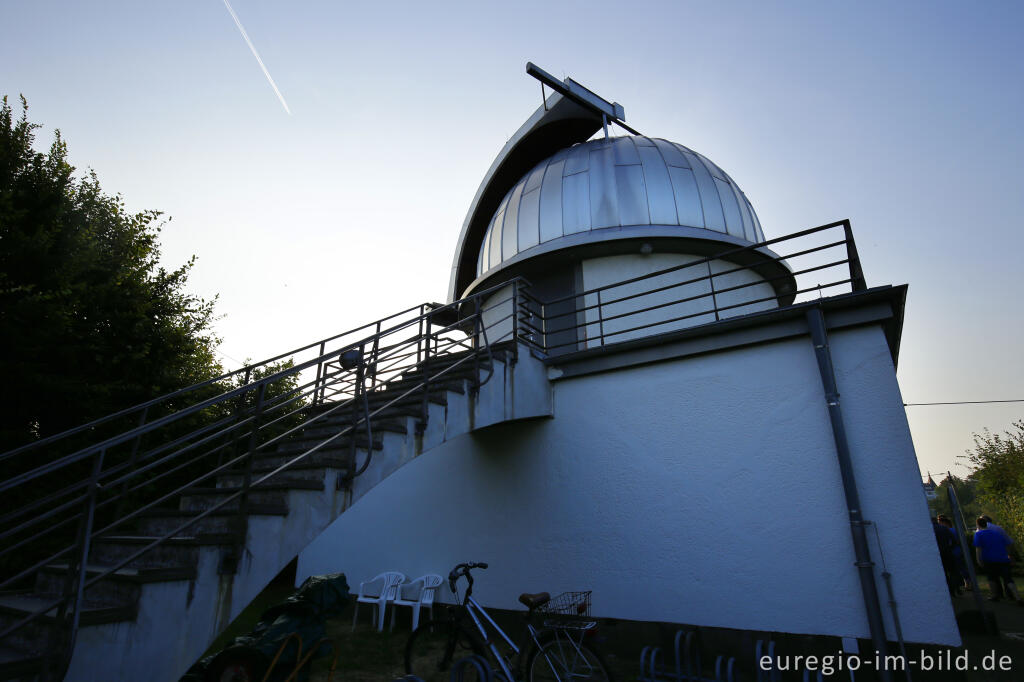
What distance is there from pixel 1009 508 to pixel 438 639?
15763 mm

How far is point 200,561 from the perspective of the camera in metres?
3.41

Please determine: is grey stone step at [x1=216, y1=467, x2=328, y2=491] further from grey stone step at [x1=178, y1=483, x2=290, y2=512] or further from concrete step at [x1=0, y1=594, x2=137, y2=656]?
concrete step at [x1=0, y1=594, x2=137, y2=656]

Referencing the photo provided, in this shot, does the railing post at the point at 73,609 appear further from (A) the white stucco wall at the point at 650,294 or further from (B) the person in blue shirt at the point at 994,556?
(B) the person in blue shirt at the point at 994,556

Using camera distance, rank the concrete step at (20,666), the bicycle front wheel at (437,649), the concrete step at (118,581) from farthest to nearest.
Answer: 1. the bicycle front wheel at (437,649)
2. the concrete step at (118,581)
3. the concrete step at (20,666)

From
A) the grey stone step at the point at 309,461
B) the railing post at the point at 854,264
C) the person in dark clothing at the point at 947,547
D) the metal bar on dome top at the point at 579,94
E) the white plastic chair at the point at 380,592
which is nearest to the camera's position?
the grey stone step at the point at 309,461

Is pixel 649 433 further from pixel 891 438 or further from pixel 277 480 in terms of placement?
pixel 277 480

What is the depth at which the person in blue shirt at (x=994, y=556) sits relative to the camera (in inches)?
340

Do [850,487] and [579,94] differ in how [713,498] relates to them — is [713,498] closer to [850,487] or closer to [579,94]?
[850,487]

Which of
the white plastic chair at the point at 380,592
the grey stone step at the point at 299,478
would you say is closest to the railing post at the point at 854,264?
the grey stone step at the point at 299,478

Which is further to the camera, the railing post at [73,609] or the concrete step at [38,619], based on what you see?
the concrete step at [38,619]

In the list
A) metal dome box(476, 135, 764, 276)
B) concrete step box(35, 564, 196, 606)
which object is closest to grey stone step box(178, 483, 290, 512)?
concrete step box(35, 564, 196, 606)

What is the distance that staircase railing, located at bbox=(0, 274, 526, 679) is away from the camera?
2.81 m

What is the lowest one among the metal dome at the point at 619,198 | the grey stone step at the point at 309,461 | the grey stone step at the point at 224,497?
the grey stone step at the point at 224,497

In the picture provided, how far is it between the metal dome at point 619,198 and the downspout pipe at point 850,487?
3.77 meters
